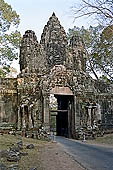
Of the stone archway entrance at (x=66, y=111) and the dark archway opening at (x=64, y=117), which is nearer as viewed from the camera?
the stone archway entrance at (x=66, y=111)

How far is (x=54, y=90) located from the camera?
61.5ft

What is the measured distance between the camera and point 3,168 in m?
6.49

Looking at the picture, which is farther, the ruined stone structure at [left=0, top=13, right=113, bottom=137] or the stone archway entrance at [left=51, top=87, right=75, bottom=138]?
the stone archway entrance at [left=51, top=87, right=75, bottom=138]

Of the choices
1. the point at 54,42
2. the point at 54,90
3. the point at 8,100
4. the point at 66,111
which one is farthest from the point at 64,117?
the point at 54,42

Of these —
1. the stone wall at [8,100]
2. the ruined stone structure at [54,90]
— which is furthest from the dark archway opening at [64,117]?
the stone wall at [8,100]

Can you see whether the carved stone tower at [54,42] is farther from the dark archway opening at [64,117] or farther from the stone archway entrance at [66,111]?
the stone archway entrance at [66,111]

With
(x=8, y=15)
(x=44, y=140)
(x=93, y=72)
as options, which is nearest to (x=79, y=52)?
(x=93, y=72)

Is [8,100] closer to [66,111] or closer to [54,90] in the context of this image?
[54,90]

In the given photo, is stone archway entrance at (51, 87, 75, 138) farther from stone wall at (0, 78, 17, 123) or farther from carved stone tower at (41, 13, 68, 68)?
carved stone tower at (41, 13, 68, 68)

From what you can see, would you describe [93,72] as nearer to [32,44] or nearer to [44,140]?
[32,44]

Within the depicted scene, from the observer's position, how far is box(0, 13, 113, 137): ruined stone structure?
58.6 ft

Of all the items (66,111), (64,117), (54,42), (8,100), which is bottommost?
(64,117)

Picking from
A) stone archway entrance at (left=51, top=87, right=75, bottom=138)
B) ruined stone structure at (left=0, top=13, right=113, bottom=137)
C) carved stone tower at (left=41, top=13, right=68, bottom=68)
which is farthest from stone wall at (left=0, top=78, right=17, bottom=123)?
carved stone tower at (left=41, top=13, right=68, bottom=68)

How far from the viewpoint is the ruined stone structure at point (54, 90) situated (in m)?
17.9
